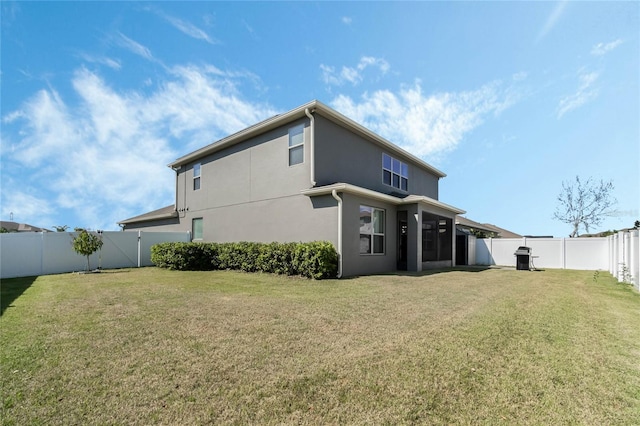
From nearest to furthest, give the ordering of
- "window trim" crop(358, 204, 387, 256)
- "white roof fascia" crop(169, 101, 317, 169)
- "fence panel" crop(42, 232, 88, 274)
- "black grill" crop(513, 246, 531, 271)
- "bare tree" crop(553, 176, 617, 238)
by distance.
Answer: "white roof fascia" crop(169, 101, 317, 169) < "window trim" crop(358, 204, 387, 256) < "fence panel" crop(42, 232, 88, 274) < "black grill" crop(513, 246, 531, 271) < "bare tree" crop(553, 176, 617, 238)

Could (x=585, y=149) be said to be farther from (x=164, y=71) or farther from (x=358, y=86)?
(x=164, y=71)

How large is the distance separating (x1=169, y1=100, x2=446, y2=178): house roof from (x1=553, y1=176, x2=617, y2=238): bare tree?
1891 cm

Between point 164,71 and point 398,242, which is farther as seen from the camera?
point 398,242

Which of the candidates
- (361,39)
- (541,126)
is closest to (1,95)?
(361,39)

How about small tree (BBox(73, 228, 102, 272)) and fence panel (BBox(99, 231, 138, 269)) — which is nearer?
small tree (BBox(73, 228, 102, 272))

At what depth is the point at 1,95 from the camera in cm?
794

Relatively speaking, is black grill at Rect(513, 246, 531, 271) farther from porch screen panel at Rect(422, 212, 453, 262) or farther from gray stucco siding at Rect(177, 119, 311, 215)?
gray stucco siding at Rect(177, 119, 311, 215)

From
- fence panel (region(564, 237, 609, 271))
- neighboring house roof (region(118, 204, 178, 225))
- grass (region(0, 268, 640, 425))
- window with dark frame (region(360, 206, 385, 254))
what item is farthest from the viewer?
neighboring house roof (region(118, 204, 178, 225))

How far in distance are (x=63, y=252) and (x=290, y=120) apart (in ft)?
35.7

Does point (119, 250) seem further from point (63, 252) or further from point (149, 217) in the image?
point (149, 217)

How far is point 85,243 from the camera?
38.8ft

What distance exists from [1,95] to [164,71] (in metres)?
4.17

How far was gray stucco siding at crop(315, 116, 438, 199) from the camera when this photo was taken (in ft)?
35.7

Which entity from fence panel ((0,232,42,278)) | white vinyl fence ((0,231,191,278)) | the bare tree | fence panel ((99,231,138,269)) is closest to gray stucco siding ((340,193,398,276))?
white vinyl fence ((0,231,191,278))
